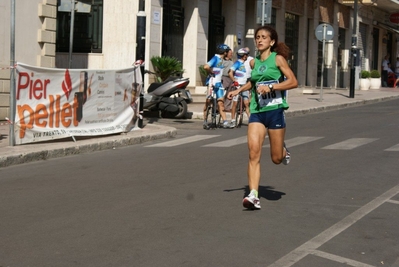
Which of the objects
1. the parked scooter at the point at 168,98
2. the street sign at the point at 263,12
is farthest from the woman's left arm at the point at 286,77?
the street sign at the point at 263,12

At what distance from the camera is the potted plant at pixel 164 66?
2411cm

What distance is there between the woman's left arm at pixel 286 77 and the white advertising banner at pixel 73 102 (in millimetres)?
5914

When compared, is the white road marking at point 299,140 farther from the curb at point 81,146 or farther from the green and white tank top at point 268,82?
the green and white tank top at point 268,82

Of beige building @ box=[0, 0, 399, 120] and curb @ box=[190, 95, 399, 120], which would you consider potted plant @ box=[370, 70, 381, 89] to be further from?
curb @ box=[190, 95, 399, 120]

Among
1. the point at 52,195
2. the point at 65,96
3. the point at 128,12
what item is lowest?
the point at 52,195

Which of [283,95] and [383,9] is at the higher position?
[383,9]

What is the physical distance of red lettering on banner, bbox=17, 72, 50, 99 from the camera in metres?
12.9

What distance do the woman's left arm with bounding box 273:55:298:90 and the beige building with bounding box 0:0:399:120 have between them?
850 cm

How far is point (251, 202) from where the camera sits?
782 centimetres

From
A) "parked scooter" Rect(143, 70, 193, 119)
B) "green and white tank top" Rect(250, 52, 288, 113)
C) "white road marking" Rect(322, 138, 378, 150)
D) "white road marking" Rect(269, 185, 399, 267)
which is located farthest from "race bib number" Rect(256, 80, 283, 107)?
"parked scooter" Rect(143, 70, 193, 119)

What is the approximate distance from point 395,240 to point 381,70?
4590 centimetres

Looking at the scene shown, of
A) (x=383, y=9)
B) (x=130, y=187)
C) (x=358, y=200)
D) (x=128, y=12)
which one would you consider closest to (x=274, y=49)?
(x=358, y=200)

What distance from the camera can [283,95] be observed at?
325 inches

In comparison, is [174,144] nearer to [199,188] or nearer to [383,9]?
[199,188]
